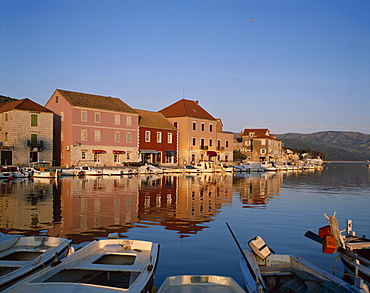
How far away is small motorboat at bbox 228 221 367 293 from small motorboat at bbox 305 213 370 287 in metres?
0.88

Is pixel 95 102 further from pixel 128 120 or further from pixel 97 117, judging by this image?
pixel 128 120

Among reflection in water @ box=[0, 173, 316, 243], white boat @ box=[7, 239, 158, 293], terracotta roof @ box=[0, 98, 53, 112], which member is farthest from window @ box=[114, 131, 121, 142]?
white boat @ box=[7, 239, 158, 293]

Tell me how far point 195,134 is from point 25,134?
92.6 ft

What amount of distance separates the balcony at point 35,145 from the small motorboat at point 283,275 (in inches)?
1628

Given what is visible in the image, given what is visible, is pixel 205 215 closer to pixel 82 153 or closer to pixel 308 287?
pixel 308 287

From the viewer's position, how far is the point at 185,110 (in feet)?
207

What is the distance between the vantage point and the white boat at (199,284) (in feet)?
20.9

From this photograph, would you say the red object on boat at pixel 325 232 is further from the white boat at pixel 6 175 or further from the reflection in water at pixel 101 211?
the white boat at pixel 6 175

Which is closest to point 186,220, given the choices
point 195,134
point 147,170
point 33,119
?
point 147,170

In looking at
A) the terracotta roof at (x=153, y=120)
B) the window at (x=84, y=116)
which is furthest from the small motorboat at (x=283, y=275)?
the terracotta roof at (x=153, y=120)

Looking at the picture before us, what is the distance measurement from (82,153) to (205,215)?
1337 inches

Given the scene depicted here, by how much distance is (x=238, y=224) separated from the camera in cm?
1491

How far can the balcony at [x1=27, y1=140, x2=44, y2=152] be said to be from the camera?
44469 millimetres

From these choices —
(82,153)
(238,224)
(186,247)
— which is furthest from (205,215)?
(82,153)
